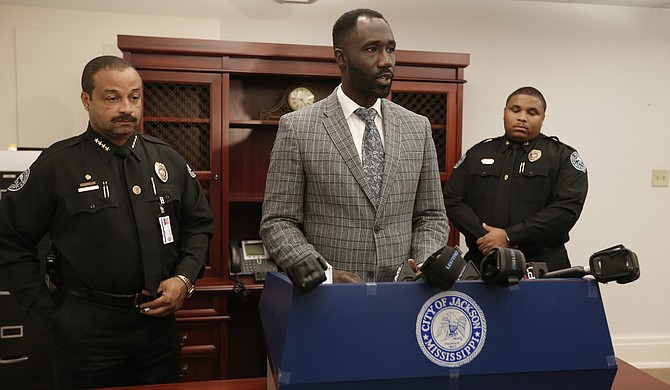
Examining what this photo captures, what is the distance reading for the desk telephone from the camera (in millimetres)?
2879

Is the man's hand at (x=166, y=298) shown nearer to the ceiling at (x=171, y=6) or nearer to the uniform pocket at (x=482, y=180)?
the uniform pocket at (x=482, y=180)

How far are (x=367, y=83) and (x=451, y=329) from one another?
698 millimetres

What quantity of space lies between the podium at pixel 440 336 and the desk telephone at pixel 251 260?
1.79m

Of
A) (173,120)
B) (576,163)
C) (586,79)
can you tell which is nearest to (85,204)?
(173,120)

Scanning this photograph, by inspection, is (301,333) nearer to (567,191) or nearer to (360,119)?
(360,119)

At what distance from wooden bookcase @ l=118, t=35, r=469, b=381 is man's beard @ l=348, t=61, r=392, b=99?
141 cm

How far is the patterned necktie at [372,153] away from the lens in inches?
58.6

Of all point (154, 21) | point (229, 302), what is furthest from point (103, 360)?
point (154, 21)

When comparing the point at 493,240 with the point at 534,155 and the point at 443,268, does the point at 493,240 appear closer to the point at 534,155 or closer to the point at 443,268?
the point at 534,155

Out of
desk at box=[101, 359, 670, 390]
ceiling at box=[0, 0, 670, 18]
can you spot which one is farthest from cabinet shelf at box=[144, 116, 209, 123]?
desk at box=[101, 359, 670, 390]

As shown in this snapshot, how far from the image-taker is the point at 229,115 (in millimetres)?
3072

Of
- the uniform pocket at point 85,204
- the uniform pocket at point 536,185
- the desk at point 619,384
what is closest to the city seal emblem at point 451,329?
the desk at point 619,384

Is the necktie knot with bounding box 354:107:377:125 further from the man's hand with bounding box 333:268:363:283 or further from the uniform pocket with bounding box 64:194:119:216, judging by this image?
the uniform pocket with bounding box 64:194:119:216

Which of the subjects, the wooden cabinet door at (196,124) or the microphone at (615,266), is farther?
the wooden cabinet door at (196,124)
